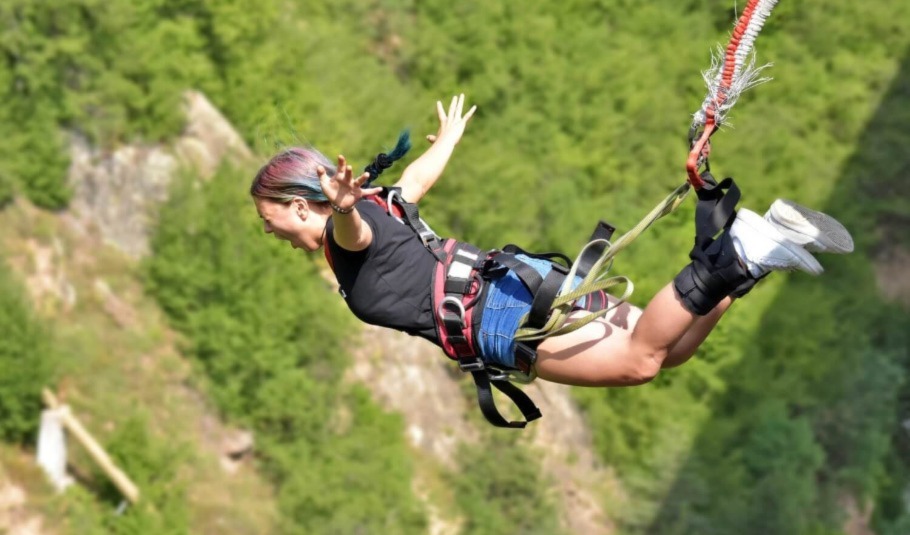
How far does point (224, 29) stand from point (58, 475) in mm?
6848

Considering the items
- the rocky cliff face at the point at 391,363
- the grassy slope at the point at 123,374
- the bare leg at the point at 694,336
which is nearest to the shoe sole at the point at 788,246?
the bare leg at the point at 694,336

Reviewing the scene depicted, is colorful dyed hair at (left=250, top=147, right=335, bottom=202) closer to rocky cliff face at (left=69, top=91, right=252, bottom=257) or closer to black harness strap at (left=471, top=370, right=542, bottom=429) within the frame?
black harness strap at (left=471, top=370, right=542, bottom=429)

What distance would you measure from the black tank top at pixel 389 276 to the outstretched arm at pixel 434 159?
0.98 ft

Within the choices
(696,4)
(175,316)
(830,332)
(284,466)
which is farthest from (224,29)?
(830,332)

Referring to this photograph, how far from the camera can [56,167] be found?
19344mm

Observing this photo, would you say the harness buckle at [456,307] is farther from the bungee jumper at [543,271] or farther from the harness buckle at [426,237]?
the harness buckle at [426,237]

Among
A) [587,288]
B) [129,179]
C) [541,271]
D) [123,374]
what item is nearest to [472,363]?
[541,271]

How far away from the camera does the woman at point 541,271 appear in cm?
458

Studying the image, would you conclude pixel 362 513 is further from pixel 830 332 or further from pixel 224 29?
pixel 830 332

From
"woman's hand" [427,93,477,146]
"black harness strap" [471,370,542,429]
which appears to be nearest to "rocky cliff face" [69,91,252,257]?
"woman's hand" [427,93,477,146]

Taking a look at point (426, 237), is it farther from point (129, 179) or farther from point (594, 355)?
point (129, 179)

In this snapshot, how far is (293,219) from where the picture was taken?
5.02 meters

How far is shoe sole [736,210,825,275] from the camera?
4.49 metres

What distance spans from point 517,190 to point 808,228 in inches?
691
